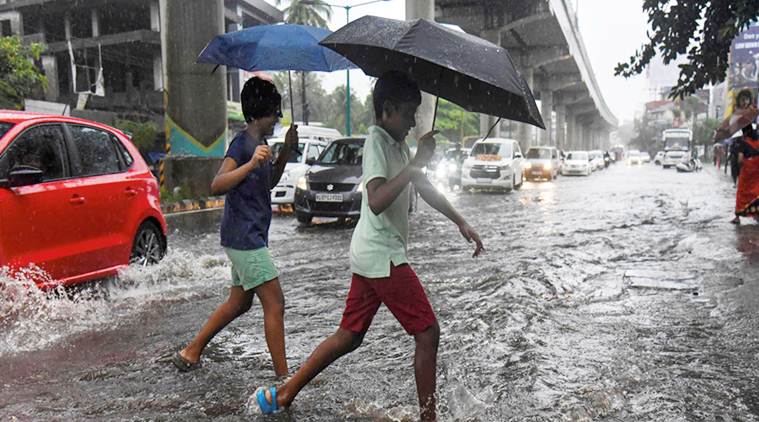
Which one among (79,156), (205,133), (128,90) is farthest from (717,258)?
(128,90)

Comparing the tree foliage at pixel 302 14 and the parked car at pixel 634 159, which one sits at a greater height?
the tree foliage at pixel 302 14

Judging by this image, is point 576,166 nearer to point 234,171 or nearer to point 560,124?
point 560,124

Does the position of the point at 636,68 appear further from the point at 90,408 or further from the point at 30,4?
the point at 30,4

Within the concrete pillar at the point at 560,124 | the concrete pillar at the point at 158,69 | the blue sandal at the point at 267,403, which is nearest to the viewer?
the blue sandal at the point at 267,403

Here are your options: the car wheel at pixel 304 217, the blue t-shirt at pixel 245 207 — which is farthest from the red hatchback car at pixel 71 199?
the car wheel at pixel 304 217

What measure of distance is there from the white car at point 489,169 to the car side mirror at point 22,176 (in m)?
18.5

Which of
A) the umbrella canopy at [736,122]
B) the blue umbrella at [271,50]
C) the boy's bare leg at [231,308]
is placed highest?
the blue umbrella at [271,50]

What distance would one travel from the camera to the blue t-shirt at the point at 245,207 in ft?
12.4

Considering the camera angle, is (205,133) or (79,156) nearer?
(79,156)

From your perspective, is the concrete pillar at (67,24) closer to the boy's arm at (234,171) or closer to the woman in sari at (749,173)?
the woman in sari at (749,173)

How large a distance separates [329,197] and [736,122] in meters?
6.58

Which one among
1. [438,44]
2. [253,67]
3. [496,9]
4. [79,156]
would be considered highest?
[496,9]

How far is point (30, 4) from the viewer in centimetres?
3741

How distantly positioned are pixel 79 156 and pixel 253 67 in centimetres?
201
